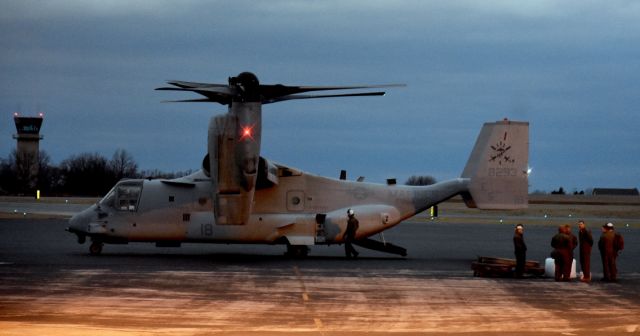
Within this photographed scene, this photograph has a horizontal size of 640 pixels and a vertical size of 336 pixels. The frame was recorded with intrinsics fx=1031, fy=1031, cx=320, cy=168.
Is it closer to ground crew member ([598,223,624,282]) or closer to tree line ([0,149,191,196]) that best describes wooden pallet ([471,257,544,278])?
ground crew member ([598,223,624,282])

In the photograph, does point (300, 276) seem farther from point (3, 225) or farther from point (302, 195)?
point (3, 225)

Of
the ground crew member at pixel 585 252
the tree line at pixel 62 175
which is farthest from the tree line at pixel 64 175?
the ground crew member at pixel 585 252

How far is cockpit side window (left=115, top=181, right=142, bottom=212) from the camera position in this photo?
36.2 metres

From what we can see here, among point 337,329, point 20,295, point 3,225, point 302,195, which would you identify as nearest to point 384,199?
point 302,195

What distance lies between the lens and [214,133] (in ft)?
105

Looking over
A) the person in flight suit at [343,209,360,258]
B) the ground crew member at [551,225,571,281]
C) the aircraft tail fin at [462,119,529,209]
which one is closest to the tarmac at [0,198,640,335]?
the ground crew member at [551,225,571,281]

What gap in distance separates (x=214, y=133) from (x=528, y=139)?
38.1 feet

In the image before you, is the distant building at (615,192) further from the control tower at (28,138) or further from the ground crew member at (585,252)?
the ground crew member at (585,252)

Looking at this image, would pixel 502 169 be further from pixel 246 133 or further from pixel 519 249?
pixel 246 133

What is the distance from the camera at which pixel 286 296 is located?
2323 centimetres

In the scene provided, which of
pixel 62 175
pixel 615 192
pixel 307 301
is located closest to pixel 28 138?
pixel 62 175

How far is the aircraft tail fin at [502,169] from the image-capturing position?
36.4 meters

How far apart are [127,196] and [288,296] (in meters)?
14.6

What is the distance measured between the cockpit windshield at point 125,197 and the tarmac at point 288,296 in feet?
5.78
